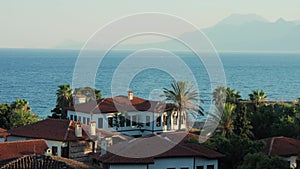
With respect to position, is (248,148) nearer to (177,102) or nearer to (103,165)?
(103,165)

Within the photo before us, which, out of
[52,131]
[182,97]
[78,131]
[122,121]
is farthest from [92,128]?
[182,97]

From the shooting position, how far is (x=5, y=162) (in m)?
26.4

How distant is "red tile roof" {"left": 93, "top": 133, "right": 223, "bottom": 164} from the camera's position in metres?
31.4

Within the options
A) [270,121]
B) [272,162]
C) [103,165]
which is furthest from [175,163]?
[270,121]

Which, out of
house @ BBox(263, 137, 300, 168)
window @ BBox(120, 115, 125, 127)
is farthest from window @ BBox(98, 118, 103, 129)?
house @ BBox(263, 137, 300, 168)

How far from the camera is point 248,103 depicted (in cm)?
Answer: 5650

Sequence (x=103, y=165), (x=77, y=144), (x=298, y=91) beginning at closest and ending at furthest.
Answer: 1. (x=103, y=165)
2. (x=77, y=144)
3. (x=298, y=91)

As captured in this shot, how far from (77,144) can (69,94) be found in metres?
20.6

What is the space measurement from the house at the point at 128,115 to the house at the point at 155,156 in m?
13.4

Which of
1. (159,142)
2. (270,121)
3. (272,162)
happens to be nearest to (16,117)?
(159,142)

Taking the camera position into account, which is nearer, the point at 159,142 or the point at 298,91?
the point at 159,142

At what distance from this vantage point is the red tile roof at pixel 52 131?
37.2 metres

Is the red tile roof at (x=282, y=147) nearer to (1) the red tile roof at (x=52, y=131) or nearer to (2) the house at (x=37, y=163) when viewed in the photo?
(1) the red tile roof at (x=52, y=131)

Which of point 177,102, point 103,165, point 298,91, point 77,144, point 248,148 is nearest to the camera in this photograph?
point 103,165
